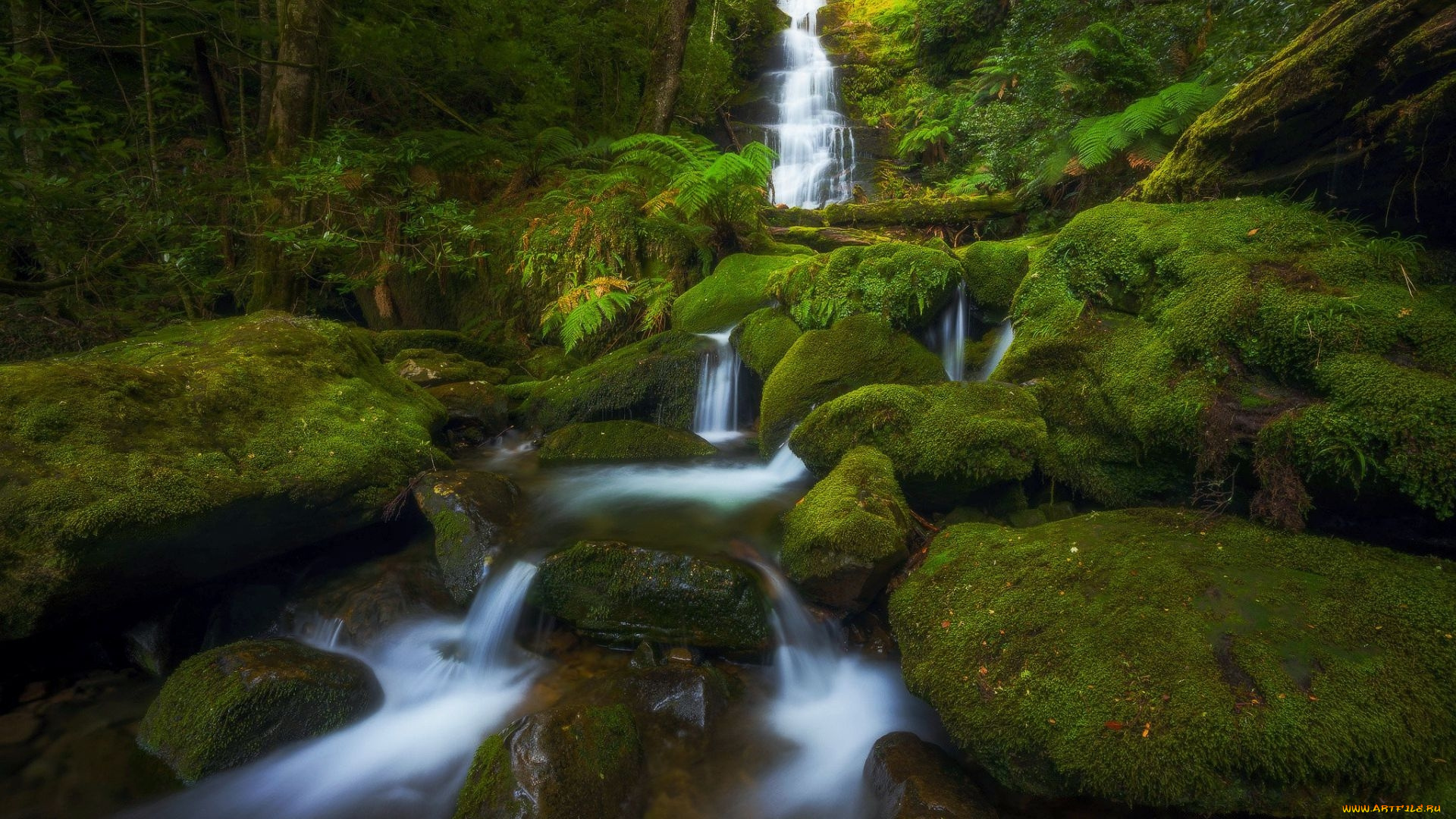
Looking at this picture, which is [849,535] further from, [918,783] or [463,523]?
[463,523]

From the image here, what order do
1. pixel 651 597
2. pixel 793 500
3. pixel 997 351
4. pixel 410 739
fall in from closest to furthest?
pixel 410 739, pixel 651 597, pixel 793 500, pixel 997 351

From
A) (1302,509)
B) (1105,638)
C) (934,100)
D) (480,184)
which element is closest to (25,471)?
(1105,638)

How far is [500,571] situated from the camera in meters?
3.87

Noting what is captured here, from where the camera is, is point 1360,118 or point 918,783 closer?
point 918,783

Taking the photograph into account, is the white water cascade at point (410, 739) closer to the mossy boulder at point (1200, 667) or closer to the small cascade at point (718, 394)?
the mossy boulder at point (1200, 667)

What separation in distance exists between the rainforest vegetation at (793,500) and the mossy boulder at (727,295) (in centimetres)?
45

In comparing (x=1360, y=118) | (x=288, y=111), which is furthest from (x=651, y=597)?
(x=288, y=111)

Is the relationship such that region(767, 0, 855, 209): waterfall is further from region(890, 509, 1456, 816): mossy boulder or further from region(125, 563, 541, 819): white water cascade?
region(890, 509, 1456, 816): mossy boulder

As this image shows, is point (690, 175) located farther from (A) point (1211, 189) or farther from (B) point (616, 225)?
(A) point (1211, 189)

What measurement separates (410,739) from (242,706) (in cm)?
78

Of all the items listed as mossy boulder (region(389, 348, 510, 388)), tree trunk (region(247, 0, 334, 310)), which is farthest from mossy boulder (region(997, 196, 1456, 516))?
tree trunk (region(247, 0, 334, 310))

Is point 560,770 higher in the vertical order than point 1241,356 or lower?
lower

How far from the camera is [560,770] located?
238 centimetres

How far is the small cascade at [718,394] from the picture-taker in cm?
630
